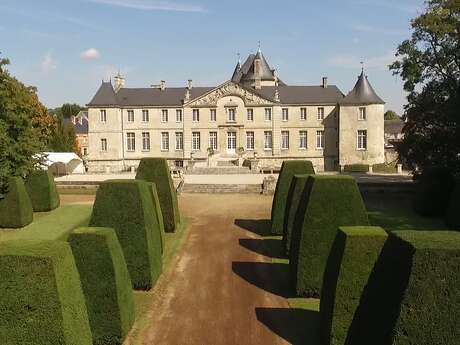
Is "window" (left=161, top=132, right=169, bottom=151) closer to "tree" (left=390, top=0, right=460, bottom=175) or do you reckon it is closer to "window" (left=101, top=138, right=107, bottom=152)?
"window" (left=101, top=138, right=107, bottom=152)

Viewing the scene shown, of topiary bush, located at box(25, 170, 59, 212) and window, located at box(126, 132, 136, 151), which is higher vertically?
window, located at box(126, 132, 136, 151)

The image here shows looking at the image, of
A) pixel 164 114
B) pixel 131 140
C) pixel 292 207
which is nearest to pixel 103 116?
pixel 131 140

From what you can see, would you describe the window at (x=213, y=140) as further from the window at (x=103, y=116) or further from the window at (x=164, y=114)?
the window at (x=103, y=116)

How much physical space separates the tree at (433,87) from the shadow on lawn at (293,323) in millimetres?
14400

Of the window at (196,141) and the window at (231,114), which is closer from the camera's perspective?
the window at (231,114)

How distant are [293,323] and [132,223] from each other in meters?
4.69

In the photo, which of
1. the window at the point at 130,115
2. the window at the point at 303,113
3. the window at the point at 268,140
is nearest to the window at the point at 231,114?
the window at the point at 268,140

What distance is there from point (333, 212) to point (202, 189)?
63.0 feet

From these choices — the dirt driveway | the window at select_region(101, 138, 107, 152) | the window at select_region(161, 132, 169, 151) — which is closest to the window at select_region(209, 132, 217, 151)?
the window at select_region(161, 132, 169, 151)

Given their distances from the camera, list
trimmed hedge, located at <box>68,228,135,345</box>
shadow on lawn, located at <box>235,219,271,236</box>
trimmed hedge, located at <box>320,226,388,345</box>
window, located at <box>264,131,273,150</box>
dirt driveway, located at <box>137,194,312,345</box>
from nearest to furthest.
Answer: trimmed hedge, located at <box>320,226,388,345</box>
trimmed hedge, located at <box>68,228,135,345</box>
dirt driveway, located at <box>137,194,312,345</box>
shadow on lawn, located at <box>235,219,271,236</box>
window, located at <box>264,131,273,150</box>

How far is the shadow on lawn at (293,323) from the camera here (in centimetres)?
938

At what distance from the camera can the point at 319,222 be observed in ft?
38.1

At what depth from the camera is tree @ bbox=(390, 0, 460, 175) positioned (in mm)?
22672

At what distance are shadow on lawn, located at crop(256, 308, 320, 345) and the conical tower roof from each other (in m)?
38.9
